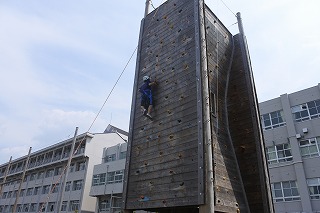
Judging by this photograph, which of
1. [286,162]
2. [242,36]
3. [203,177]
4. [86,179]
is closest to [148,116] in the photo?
[203,177]

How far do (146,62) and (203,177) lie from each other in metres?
5.21

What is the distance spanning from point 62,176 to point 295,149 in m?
31.0

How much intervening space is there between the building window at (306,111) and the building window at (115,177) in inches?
791

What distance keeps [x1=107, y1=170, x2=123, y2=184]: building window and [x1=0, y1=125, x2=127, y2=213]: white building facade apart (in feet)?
18.5

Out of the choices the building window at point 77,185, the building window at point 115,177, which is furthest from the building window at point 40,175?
the building window at point 115,177

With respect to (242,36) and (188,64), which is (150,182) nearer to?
(188,64)

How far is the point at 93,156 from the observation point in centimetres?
4053

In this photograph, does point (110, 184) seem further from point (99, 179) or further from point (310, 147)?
point (310, 147)

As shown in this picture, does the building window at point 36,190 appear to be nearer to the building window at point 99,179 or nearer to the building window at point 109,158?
the building window at point 109,158

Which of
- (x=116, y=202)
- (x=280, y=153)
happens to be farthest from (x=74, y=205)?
(x=280, y=153)

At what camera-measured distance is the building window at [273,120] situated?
23.4 meters

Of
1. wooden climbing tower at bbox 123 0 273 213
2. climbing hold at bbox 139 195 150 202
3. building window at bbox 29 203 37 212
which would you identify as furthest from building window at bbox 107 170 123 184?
climbing hold at bbox 139 195 150 202

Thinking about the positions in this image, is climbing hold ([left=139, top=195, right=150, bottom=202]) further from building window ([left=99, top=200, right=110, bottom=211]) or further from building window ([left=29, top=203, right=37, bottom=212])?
building window ([left=29, top=203, right=37, bottom=212])

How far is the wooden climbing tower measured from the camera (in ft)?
23.3
